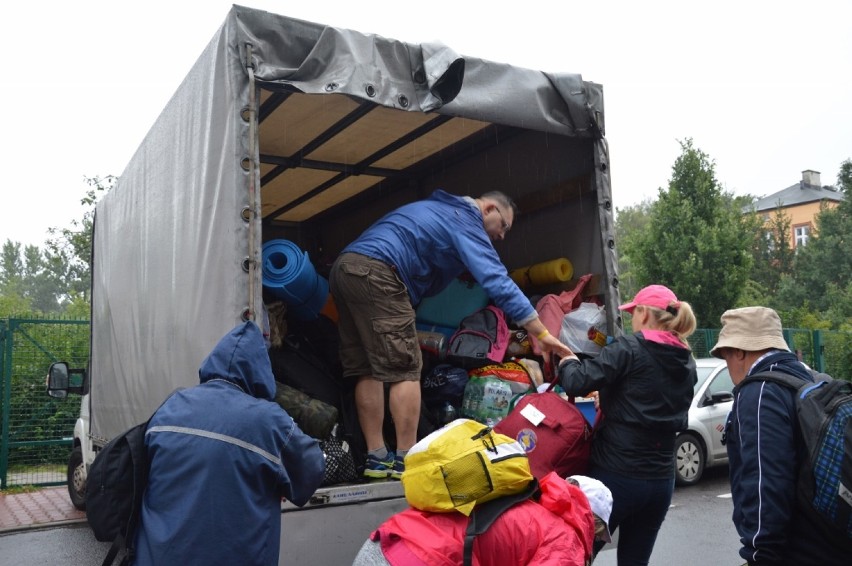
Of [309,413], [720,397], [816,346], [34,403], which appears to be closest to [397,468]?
[309,413]

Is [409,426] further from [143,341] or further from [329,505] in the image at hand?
[143,341]

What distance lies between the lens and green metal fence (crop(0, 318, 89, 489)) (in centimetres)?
1050

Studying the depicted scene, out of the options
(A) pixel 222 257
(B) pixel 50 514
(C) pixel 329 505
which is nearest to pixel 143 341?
(A) pixel 222 257

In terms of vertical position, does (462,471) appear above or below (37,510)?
above

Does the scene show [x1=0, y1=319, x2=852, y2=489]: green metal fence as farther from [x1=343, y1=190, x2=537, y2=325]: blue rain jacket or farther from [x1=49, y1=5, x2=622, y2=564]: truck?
[x1=343, y1=190, x2=537, y2=325]: blue rain jacket

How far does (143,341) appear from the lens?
15.6 ft

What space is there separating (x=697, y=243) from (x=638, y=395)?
16466 mm

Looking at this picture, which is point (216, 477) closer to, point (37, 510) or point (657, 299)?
point (657, 299)

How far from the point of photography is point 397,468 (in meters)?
4.05

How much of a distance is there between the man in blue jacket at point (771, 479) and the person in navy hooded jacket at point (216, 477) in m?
1.68

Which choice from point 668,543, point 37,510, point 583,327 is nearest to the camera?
point 583,327

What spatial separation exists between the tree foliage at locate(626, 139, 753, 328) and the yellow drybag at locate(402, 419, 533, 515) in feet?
57.1

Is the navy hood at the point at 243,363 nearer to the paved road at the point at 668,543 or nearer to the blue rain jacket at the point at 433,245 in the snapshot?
the blue rain jacket at the point at 433,245

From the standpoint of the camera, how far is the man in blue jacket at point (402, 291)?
418 centimetres
